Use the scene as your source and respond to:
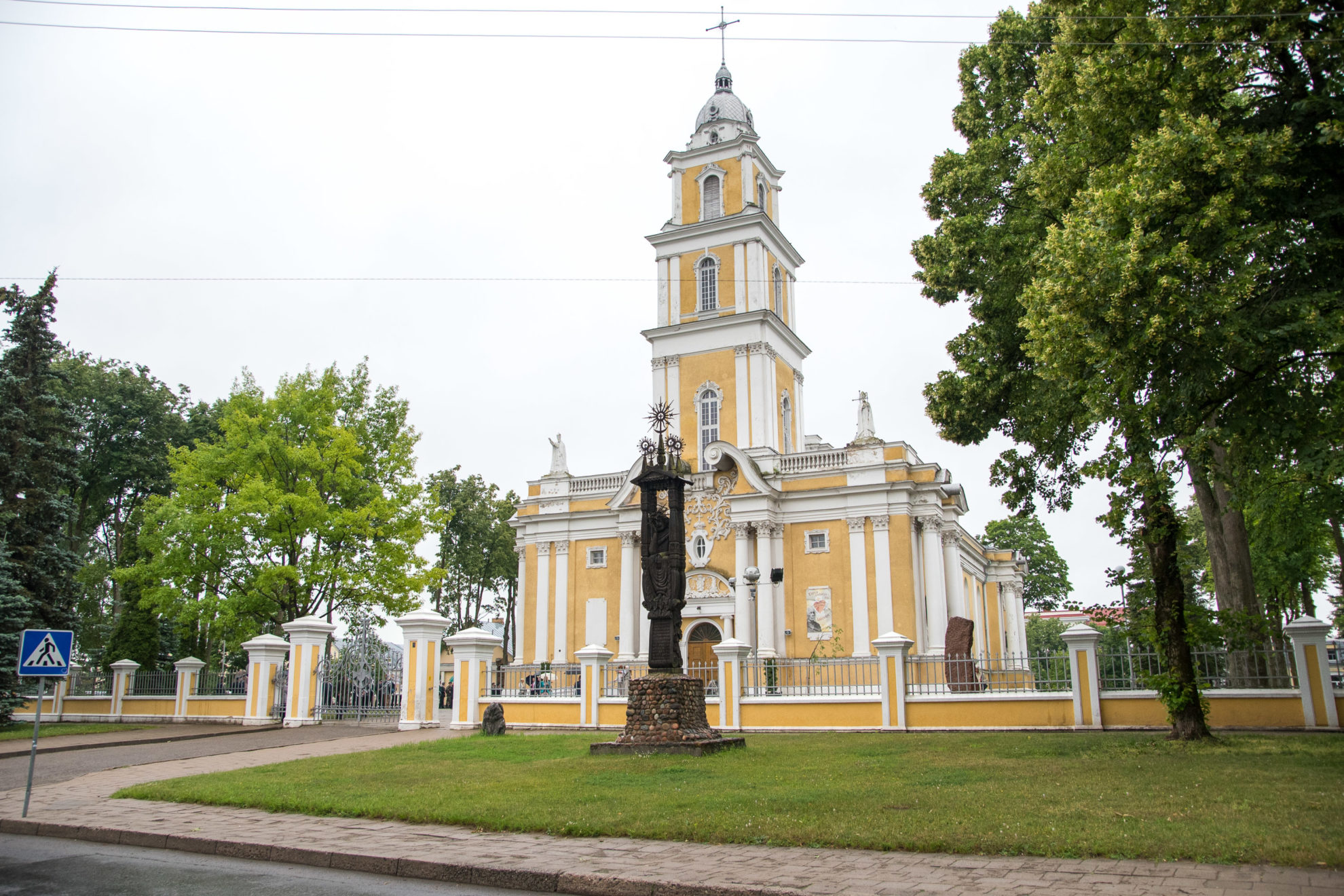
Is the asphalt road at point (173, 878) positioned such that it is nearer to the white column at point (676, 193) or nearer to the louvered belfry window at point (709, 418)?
the louvered belfry window at point (709, 418)

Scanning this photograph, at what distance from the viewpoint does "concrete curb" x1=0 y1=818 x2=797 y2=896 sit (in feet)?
20.0

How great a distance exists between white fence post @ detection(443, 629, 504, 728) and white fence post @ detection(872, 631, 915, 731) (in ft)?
28.1

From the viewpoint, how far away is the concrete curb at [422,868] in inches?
240

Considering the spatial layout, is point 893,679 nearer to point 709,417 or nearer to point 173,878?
point 173,878

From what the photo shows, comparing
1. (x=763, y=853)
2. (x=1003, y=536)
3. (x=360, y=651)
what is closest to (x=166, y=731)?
(x=360, y=651)

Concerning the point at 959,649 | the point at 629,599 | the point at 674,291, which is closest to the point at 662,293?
the point at 674,291

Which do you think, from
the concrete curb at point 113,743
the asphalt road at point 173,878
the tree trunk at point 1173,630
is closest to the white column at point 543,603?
the concrete curb at point 113,743

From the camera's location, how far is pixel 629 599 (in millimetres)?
36156

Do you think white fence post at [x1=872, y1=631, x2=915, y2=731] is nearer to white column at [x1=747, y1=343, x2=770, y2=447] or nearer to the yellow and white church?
the yellow and white church

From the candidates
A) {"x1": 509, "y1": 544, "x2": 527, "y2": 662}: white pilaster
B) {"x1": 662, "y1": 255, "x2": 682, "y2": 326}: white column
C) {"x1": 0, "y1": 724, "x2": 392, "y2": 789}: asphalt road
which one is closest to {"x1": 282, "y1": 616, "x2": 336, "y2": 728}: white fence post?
{"x1": 0, "y1": 724, "x2": 392, "y2": 789}: asphalt road

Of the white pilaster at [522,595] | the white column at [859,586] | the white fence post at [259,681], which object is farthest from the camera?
the white pilaster at [522,595]

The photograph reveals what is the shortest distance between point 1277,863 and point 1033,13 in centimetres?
1536

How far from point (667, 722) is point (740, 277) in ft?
86.7

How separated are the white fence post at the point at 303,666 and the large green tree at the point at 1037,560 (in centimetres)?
5333
